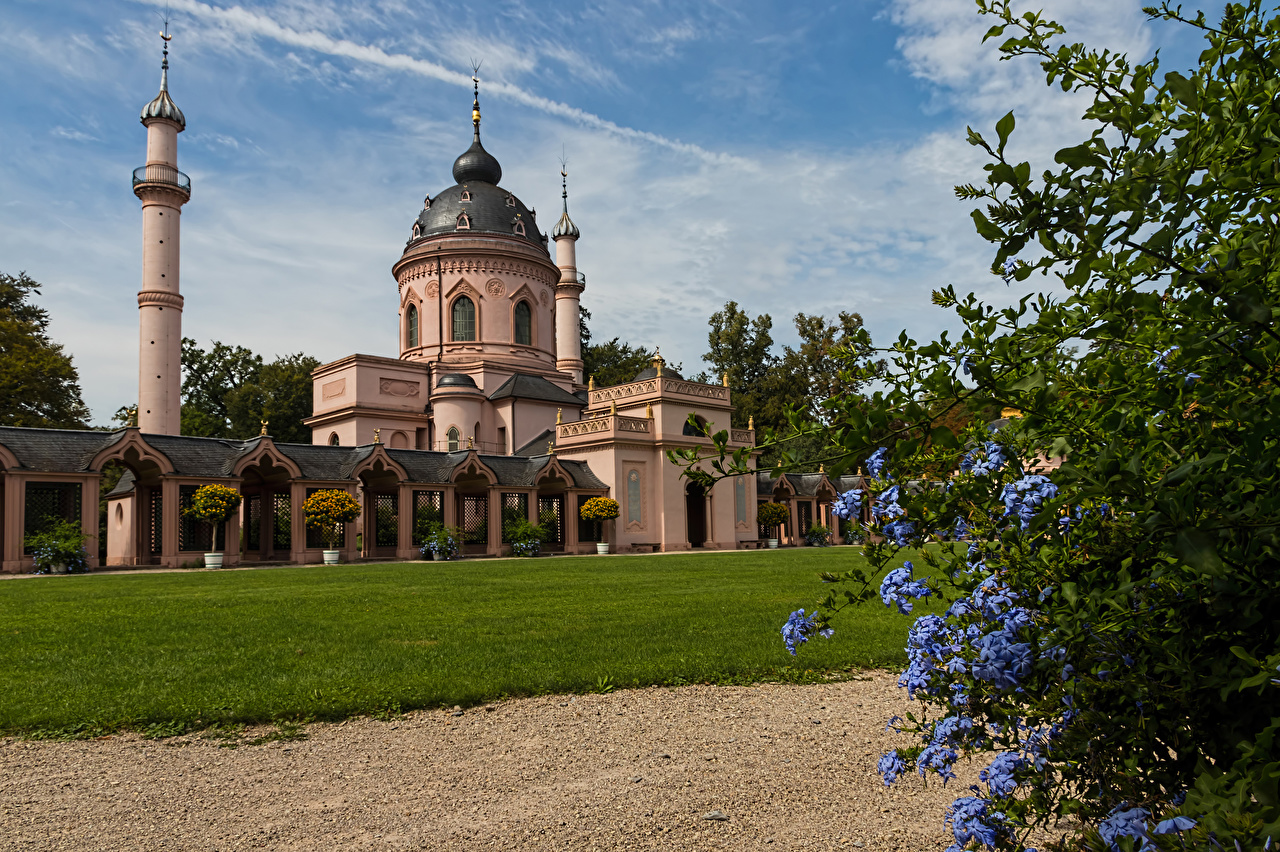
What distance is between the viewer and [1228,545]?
2.23 m

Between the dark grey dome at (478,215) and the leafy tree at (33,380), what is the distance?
18248mm

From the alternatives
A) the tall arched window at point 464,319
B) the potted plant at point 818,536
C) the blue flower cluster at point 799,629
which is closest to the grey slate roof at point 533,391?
the tall arched window at point 464,319

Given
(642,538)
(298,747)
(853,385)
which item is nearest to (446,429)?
(642,538)

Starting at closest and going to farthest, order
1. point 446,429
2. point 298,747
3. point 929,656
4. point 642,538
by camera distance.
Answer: point 929,656 → point 298,747 → point 642,538 → point 446,429

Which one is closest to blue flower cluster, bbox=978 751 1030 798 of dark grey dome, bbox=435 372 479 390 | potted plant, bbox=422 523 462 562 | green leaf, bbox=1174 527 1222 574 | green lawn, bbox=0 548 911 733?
green leaf, bbox=1174 527 1222 574

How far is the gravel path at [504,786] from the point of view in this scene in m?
4.18

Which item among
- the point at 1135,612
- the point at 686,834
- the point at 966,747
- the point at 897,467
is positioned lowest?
the point at 686,834

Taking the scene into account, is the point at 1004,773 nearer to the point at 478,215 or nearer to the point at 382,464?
the point at 382,464

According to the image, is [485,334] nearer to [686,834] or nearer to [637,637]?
[637,637]

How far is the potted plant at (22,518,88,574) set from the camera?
2433 centimetres

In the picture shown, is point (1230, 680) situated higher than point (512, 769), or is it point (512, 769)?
point (1230, 680)

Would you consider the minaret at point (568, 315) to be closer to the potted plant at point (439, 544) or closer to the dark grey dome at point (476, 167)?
the dark grey dome at point (476, 167)

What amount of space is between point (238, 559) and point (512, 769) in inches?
1018

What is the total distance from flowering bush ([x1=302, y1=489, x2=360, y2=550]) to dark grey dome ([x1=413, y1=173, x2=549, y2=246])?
21218mm
